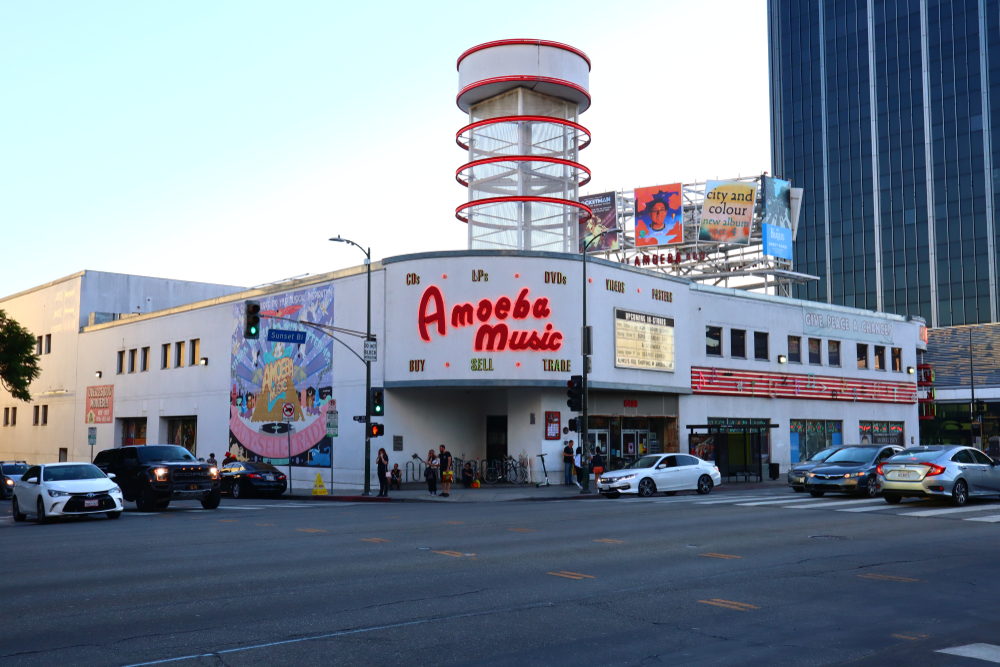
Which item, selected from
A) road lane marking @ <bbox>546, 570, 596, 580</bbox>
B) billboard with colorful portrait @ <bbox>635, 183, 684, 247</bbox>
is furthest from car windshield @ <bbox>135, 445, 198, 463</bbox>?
billboard with colorful portrait @ <bbox>635, 183, 684, 247</bbox>

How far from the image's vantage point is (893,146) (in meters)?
119

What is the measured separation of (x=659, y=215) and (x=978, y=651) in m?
52.0

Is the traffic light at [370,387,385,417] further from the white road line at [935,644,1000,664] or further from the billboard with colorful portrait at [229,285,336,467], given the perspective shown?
the white road line at [935,644,1000,664]

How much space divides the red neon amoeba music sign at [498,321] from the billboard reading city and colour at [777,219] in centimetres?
2628

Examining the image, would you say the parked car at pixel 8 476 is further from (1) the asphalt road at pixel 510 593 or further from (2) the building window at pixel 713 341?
(2) the building window at pixel 713 341

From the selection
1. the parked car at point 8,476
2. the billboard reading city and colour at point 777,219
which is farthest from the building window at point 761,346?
the parked car at point 8,476

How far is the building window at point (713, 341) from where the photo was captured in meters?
43.2

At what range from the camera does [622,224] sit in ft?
204

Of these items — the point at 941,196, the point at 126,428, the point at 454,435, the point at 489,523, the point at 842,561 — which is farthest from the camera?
the point at 941,196

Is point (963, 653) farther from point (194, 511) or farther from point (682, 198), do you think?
point (682, 198)

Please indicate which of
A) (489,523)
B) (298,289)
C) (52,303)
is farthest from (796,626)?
(52,303)

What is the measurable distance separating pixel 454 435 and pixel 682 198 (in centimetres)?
2784

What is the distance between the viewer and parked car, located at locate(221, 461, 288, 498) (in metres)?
32.0

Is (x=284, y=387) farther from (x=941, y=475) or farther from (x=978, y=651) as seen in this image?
(x=978, y=651)
